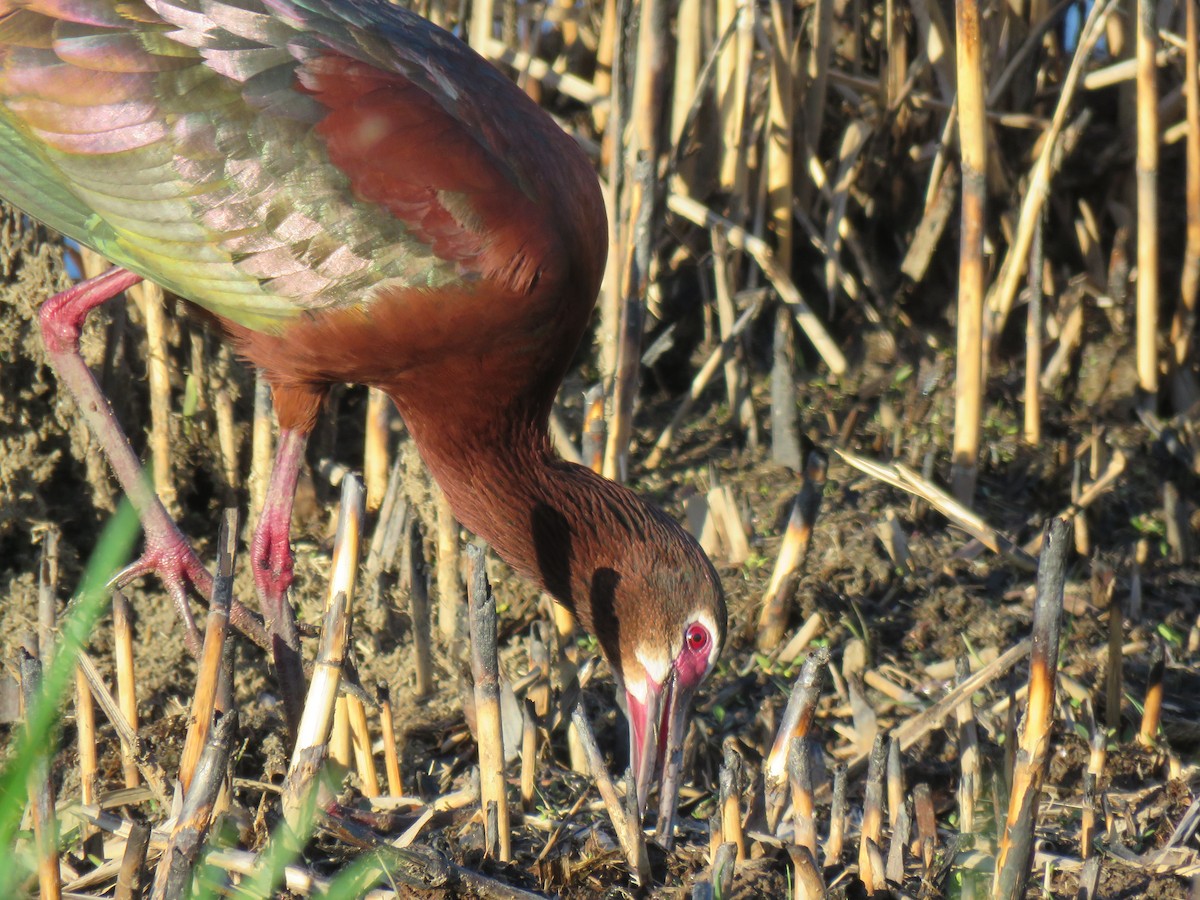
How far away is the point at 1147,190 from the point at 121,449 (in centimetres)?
379

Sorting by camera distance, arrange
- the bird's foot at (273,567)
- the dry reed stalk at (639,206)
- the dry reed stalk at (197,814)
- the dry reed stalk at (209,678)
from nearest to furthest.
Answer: the dry reed stalk at (197,814) < the dry reed stalk at (209,678) < the bird's foot at (273,567) < the dry reed stalk at (639,206)

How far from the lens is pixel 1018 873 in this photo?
2.67 m

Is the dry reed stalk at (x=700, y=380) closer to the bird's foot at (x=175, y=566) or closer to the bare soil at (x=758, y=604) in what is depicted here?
the bare soil at (x=758, y=604)

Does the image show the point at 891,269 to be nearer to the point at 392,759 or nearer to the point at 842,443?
the point at 842,443

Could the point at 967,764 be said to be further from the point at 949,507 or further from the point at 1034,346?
the point at 1034,346

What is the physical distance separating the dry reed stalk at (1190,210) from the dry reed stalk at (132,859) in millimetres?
4478

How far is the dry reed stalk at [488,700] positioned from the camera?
3045 mm

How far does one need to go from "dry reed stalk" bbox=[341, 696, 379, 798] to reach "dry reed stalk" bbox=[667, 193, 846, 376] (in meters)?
2.48

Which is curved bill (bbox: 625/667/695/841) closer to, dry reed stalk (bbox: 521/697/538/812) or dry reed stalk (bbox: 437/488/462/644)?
dry reed stalk (bbox: 521/697/538/812)

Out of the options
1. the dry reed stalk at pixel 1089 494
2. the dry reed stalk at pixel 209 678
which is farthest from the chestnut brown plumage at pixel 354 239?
the dry reed stalk at pixel 1089 494

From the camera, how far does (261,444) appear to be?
466 cm

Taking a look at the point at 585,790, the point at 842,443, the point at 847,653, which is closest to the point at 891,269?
the point at 842,443

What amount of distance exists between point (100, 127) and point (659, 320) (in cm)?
260

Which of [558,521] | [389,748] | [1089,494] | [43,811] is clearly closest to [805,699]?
[558,521]
